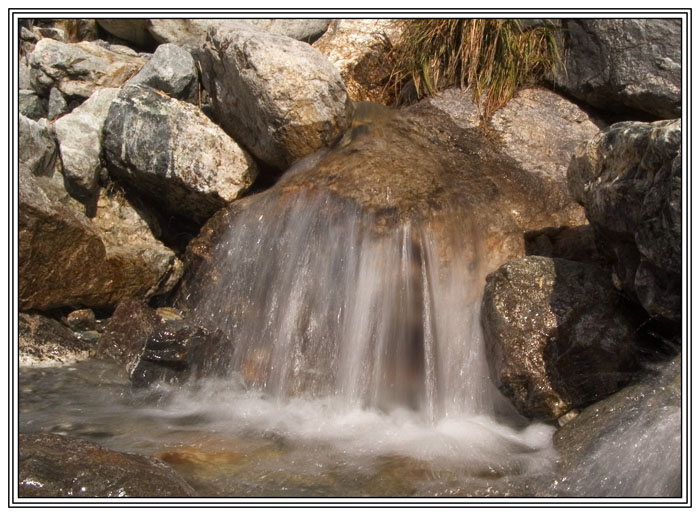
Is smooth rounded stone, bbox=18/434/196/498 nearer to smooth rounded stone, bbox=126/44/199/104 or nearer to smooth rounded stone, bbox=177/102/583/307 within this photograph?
smooth rounded stone, bbox=177/102/583/307

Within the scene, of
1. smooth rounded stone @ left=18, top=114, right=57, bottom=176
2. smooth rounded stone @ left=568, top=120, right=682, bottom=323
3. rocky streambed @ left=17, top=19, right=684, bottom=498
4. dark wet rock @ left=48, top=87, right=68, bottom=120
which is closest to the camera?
smooth rounded stone @ left=568, top=120, right=682, bottom=323

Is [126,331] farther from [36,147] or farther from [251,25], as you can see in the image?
[251,25]

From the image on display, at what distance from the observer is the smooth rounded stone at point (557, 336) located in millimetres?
4383

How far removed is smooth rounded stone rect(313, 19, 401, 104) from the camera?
805 centimetres

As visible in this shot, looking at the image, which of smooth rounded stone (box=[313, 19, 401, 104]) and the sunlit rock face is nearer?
the sunlit rock face

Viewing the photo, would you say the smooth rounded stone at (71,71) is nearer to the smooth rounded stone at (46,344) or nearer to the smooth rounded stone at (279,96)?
the smooth rounded stone at (279,96)

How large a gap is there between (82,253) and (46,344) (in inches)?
31.8

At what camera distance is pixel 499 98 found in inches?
271

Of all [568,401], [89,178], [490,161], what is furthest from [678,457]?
[89,178]

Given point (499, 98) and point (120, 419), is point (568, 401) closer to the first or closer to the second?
point (120, 419)

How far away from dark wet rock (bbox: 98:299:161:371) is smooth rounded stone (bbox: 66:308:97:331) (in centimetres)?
26

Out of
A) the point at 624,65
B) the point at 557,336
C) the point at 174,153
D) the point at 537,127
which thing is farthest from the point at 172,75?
the point at 557,336

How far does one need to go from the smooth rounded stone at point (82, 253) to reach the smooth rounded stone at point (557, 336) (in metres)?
3.22

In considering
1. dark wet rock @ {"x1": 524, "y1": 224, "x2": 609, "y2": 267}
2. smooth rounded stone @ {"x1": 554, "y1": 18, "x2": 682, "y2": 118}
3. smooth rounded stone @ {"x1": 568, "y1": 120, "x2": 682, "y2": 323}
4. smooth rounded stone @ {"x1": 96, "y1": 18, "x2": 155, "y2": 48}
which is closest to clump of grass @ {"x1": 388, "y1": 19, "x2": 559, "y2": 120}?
smooth rounded stone @ {"x1": 554, "y1": 18, "x2": 682, "y2": 118}
